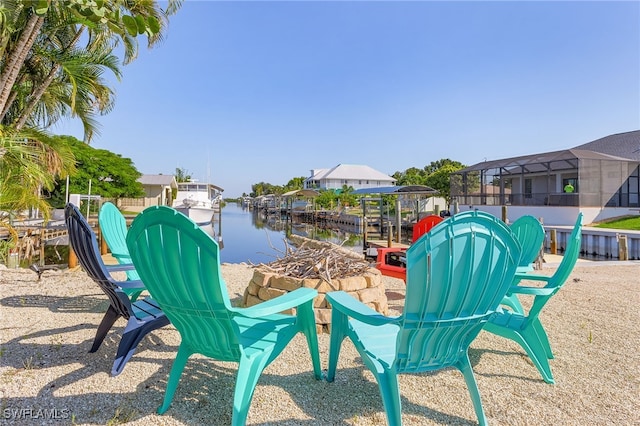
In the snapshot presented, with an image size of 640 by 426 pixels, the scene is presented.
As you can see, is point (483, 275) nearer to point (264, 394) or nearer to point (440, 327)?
point (440, 327)

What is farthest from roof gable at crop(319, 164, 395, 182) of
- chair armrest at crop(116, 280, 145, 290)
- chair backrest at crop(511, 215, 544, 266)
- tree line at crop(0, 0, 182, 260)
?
chair armrest at crop(116, 280, 145, 290)

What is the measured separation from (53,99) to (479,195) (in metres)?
22.6

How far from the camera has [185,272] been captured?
5.46 feet

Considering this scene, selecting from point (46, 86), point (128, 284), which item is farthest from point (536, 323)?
point (46, 86)

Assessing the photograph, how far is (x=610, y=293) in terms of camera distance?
5125mm

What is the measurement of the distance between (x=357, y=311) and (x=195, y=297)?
860 mm

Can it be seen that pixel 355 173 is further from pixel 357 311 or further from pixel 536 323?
pixel 357 311

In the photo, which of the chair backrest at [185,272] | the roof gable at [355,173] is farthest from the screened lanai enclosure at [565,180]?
A: the roof gable at [355,173]

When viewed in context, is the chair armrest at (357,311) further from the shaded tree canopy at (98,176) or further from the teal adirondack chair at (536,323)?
the shaded tree canopy at (98,176)

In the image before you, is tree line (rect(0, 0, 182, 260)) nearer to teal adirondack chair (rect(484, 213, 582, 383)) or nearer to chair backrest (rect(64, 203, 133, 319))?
chair backrest (rect(64, 203, 133, 319))

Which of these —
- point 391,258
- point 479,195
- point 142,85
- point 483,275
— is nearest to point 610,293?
point 391,258

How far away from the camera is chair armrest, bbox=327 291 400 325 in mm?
1795

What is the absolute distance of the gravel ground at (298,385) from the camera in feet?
6.33

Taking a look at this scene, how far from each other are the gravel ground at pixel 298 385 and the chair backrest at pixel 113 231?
2.26ft
